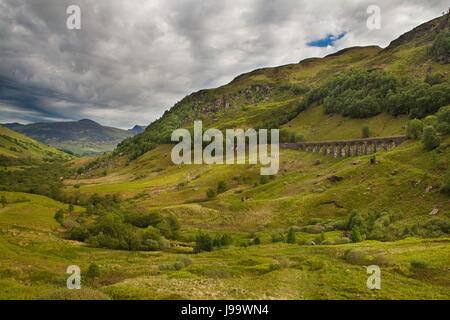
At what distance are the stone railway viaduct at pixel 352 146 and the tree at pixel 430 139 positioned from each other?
2736 cm

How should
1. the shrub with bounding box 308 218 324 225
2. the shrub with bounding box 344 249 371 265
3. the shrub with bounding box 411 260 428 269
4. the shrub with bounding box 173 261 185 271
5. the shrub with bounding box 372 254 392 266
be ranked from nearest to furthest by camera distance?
the shrub with bounding box 411 260 428 269
the shrub with bounding box 372 254 392 266
the shrub with bounding box 344 249 371 265
the shrub with bounding box 173 261 185 271
the shrub with bounding box 308 218 324 225

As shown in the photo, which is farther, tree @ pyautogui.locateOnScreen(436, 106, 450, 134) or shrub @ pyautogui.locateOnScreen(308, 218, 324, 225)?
tree @ pyautogui.locateOnScreen(436, 106, 450, 134)

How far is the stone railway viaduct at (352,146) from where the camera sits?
107 m

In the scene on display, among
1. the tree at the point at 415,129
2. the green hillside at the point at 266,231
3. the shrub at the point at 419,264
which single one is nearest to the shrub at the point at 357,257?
the green hillside at the point at 266,231

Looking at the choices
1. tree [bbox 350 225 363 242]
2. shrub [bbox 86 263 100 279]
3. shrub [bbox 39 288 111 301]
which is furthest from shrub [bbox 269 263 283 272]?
tree [bbox 350 225 363 242]

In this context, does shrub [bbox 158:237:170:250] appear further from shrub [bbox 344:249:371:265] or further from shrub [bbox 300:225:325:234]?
shrub [bbox 344:249:371:265]

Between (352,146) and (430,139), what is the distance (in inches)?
2123

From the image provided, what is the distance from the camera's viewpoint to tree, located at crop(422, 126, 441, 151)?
7388 cm

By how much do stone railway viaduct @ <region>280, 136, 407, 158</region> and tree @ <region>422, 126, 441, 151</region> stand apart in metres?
27.4

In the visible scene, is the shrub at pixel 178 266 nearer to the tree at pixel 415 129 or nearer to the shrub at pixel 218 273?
the shrub at pixel 218 273

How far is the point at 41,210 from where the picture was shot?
88375 millimetres

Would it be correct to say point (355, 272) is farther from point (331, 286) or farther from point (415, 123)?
point (415, 123)

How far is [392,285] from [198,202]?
3322 inches

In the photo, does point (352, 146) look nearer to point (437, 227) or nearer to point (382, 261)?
point (437, 227)
